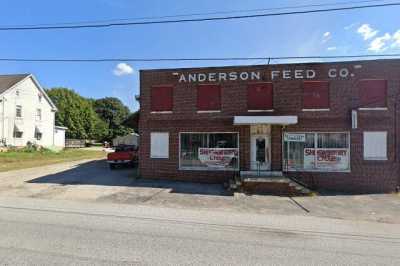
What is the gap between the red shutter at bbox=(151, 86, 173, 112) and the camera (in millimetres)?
17672

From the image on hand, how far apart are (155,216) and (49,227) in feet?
9.05

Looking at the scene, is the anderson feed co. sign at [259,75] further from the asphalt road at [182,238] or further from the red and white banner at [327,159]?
the asphalt road at [182,238]

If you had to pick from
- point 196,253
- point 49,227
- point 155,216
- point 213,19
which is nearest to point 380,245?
point 196,253

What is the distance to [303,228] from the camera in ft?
26.0

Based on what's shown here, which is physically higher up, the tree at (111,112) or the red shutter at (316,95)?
the tree at (111,112)

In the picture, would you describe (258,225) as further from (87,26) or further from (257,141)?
(87,26)

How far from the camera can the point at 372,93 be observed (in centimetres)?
1609

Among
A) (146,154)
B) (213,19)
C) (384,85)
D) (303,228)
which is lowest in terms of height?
(303,228)

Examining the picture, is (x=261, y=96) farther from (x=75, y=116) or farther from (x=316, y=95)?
(x=75, y=116)

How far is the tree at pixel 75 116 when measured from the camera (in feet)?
193

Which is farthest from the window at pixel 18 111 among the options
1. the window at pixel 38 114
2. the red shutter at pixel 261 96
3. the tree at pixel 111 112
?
the tree at pixel 111 112

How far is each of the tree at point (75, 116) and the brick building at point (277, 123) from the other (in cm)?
4599

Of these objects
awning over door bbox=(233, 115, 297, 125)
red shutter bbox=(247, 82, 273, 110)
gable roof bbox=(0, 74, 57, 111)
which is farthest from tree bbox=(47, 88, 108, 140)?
awning over door bbox=(233, 115, 297, 125)

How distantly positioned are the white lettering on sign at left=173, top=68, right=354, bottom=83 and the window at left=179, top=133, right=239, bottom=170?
10.0 feet
